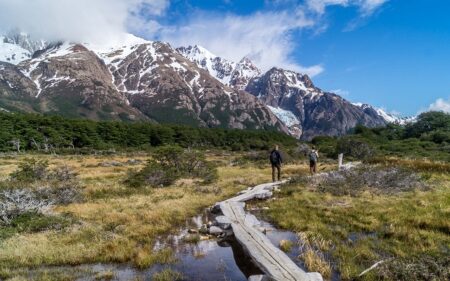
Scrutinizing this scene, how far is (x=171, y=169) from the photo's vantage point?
33531mm

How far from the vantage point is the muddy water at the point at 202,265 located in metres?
10.9

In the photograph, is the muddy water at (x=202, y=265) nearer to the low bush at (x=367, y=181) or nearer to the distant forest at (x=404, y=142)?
the low bush at (x=367, y=181)

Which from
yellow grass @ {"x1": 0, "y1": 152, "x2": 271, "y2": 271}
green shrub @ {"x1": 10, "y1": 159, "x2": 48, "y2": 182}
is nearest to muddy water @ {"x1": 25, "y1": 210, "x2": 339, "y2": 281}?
yellow grass @ {"x1": 0, "y1": 152, "x2": 271, "y2": 271}

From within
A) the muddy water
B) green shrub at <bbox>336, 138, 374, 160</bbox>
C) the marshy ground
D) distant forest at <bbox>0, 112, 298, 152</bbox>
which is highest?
distant forest at <bbox>0, 112, 298, 152</bbox>

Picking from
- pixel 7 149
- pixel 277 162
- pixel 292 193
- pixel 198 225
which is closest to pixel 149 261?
pixel 198 225

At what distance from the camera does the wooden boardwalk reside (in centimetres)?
975

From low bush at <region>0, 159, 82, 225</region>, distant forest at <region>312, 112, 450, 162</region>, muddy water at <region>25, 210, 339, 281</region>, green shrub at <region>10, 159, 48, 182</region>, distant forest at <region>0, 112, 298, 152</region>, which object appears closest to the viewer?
muddy water at <region>25, 210, 339, 281</region>

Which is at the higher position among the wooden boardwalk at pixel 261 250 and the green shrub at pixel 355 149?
the green shrub at pixel 355 149

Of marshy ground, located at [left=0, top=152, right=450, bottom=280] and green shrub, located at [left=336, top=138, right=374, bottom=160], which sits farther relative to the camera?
green shrub, located at [left=336, top=138, right=374, bottom=160]

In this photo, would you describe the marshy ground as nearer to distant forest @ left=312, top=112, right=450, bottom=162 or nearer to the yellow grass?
the yellow grass

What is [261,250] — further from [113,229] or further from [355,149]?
[355,149]

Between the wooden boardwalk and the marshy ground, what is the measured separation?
2.97ft

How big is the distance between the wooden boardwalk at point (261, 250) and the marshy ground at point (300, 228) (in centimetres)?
91

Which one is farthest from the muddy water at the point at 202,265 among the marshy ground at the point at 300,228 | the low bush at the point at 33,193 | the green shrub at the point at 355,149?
the green shrub at the point at 355,149
